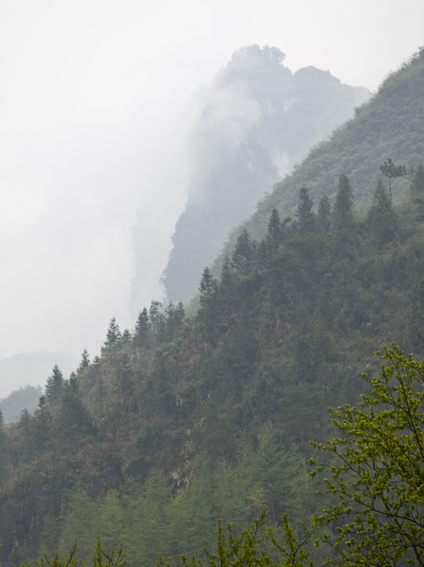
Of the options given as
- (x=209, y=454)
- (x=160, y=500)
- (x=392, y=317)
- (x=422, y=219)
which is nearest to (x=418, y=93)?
(x=422, y=219)

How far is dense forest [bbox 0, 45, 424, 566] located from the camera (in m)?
32.4

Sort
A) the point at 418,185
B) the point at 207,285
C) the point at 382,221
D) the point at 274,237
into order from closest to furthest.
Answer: the point at 382,221 → the point at 418,185 → the point at 274,237 → the point at 207,285

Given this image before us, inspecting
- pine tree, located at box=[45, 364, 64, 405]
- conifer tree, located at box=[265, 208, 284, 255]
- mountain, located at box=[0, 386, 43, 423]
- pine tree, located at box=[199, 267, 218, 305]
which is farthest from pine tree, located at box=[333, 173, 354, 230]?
mountain, located at box=[0, 386, 43, 423]

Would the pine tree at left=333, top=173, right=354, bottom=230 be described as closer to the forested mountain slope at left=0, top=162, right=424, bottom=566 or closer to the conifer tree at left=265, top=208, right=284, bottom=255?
the forested mountain slope at left=0, top=162, right=424, bottom=566

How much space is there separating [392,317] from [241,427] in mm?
18572

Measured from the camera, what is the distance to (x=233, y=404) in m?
46.5

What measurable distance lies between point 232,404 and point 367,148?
69021 millimetres

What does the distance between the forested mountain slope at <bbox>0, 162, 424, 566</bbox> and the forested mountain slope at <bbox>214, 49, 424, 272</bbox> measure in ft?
107

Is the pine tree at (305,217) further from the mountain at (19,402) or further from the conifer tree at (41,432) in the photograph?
the mountain at (19,402)

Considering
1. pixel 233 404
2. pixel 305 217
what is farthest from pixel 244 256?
pixel 233 404

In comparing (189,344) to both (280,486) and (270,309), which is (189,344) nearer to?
(270,309)

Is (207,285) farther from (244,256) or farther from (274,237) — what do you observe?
(274,237)

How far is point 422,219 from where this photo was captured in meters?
49.9

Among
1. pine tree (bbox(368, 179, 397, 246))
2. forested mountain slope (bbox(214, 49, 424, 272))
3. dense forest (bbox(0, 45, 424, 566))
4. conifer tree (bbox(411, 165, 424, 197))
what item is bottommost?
dense forest (bbox(0, 45, 424, 566))
